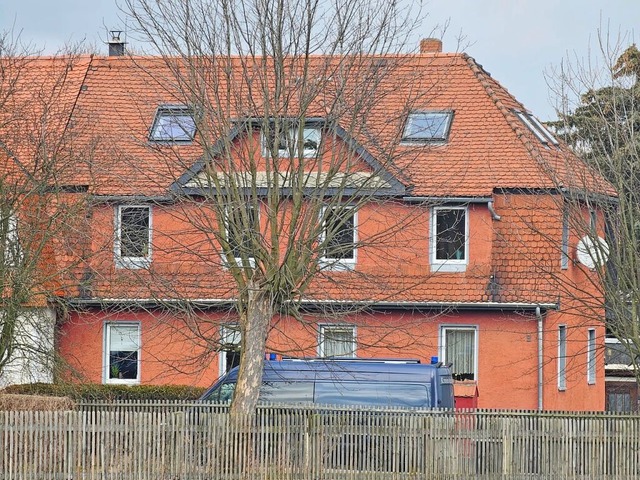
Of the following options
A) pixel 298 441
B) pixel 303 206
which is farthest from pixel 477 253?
pixel 298 441

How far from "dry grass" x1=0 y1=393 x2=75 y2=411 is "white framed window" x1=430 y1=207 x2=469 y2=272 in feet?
34.0

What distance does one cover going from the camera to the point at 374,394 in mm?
21984

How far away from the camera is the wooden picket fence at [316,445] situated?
62.7ft

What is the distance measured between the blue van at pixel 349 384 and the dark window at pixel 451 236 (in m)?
7.44

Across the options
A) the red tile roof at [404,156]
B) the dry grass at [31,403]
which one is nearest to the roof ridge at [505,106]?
the red tile roof at [404,156]

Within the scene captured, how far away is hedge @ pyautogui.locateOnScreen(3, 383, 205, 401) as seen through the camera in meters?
26.9

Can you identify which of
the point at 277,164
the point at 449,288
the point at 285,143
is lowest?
the point at 449,288

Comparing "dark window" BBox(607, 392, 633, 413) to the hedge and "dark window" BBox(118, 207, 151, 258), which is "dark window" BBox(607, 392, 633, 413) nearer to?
the hedge

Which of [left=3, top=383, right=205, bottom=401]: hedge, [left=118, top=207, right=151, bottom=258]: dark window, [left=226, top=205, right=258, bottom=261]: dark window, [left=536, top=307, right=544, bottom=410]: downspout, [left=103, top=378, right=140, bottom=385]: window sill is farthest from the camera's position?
[left=103, top=378, right=140, bottom=385]: window sill

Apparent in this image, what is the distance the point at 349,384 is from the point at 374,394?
0.49m

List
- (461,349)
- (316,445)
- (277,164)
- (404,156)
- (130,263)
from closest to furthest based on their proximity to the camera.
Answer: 1. (277,164)
2. (316,445)
3. (130,263)
4. (404,156)
5. (461,349)

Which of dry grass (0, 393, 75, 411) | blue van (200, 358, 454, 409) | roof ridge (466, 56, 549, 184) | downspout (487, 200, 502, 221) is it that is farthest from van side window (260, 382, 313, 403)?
roof ridge (466, 56, 549, 184)

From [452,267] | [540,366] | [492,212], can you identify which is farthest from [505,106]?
[540,366]

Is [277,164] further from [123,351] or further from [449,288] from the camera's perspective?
[123,351]
